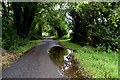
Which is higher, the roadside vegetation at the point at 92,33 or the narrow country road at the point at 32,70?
the roadside vegetation at the point at 92,33

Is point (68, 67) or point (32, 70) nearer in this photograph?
point (32, 70)

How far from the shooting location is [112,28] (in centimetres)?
820

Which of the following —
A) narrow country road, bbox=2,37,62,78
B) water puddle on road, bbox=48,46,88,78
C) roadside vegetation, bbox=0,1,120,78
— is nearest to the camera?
narrow country road, bbox=2,37,62,78

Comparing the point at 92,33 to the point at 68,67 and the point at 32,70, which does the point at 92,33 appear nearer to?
the point at 68,67

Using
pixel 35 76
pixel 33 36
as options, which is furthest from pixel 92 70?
pixel 33 36

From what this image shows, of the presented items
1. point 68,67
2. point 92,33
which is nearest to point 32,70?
point 68,67

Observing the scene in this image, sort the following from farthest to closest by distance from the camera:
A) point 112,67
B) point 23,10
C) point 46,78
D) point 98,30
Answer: point 23,10
point 98,30
point 112,67
point 46,78

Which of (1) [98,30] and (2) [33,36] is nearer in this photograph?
(1) [98,30]

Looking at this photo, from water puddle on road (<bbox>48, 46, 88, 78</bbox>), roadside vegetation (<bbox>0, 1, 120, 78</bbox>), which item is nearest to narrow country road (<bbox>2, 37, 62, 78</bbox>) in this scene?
water puddle on road (<bbox>48, 46, 88, 78</bbox>)

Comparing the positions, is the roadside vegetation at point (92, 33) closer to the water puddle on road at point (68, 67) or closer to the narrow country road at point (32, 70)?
the water puddle on road at point (68, 67)

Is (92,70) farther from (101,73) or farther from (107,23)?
(107,23)

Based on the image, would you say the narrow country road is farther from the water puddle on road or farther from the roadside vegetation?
the roadside vegetation

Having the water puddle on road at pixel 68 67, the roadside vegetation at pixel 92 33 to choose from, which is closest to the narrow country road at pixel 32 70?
the water puddle on road at pixel 68 67

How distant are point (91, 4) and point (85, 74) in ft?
23.3
